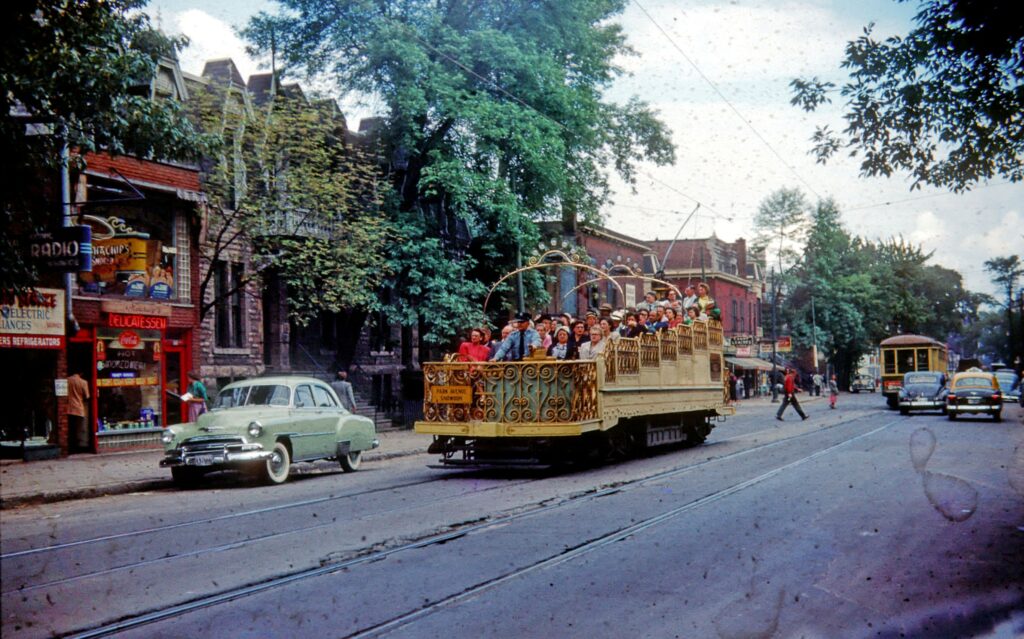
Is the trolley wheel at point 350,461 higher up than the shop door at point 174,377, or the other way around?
the shop door at point 174,377

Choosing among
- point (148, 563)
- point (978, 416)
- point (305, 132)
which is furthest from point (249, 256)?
point (978, 416)

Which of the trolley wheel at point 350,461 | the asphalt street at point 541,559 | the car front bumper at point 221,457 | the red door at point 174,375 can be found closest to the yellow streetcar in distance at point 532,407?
the asphalt street at point 541,559

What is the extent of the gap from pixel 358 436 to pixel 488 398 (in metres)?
3.28

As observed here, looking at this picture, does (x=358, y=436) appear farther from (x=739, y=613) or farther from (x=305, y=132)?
(x=739, y=613)

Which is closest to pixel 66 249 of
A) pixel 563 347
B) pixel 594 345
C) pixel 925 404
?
pixel 563 347

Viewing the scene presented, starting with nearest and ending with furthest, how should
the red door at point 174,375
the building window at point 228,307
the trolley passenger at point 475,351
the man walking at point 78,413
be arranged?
the trolley passenger at point 475,351 < the man walking at point 78,413 < the red door at point 174,375 < the building window at point 228,307

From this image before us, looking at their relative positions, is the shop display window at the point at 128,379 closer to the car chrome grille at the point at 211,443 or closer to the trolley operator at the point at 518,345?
the car chrome grille at the point at 211,443

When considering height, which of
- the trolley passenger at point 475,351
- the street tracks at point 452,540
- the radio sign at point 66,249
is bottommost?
the street tracks at point 452,540

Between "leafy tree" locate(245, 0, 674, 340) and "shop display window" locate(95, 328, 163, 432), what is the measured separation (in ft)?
25.9

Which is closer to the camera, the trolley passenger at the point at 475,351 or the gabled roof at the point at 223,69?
the trolley passenger at the point at 475,351

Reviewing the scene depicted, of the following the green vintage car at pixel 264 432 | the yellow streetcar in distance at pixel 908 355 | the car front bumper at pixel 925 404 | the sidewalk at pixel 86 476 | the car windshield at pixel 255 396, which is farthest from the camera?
the yellow streetcar in distance at pixel 908 355

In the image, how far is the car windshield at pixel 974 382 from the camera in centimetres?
3412

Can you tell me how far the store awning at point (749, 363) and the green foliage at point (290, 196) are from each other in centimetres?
4674

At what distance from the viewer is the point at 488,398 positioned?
16562mm
